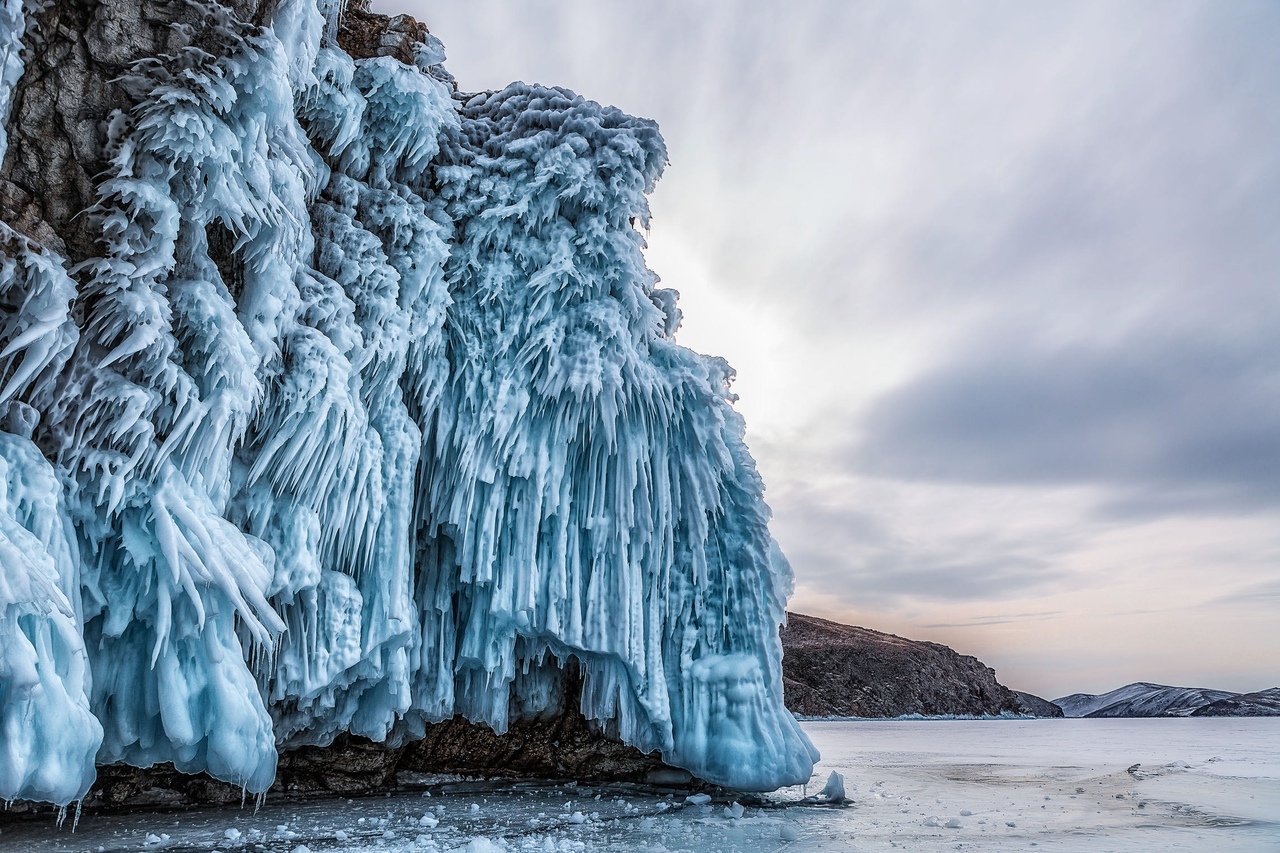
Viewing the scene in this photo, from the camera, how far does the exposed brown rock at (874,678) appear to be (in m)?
58.3

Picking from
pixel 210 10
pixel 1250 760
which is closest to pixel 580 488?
pixel 210 10

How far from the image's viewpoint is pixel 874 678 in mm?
60000

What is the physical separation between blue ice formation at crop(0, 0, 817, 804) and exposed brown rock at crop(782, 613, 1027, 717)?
50405 millimetres

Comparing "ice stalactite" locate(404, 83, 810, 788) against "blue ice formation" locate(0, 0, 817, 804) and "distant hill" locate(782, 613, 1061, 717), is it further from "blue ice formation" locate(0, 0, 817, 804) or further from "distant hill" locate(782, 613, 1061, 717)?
"distant hill" locate(782, 613, 1061, 717)

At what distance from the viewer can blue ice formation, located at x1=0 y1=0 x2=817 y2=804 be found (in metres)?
5.56

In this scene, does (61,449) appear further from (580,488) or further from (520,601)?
(580,488)

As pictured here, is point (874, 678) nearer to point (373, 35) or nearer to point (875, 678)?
point (875, 678)

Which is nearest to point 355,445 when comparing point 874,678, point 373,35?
point 373,35

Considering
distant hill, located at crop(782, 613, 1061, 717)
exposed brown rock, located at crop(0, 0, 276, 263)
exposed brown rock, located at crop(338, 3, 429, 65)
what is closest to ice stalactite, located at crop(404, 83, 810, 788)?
exposed brown rock, located at crop(338, 3, 429, 65)

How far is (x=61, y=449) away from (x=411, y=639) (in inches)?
152

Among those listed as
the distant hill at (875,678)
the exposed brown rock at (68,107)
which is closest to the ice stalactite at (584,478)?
the exposed brown rock at (68,107)

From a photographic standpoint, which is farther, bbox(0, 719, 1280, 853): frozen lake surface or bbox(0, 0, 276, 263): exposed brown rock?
bbox(0, 719, 1280, 853): frozen lake surface

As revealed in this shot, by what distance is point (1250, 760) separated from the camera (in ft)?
56.2

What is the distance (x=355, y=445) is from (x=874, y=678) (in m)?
60.3
